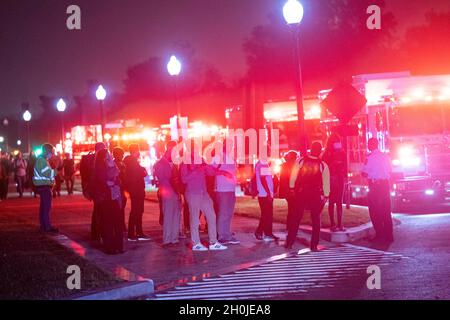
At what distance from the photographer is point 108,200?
12.0 m

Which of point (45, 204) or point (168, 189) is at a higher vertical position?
point (168, 189)

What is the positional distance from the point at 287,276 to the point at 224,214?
3620 millimetres

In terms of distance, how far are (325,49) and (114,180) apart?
1723 inches

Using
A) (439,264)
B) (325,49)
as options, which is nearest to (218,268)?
(439,264)

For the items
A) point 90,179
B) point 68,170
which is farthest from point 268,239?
point 68,170

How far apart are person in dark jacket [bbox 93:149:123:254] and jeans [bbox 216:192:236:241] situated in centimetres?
203

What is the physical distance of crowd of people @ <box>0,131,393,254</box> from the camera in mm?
11922

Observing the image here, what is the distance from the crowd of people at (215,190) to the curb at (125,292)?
3288mm

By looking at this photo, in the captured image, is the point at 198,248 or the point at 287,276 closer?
the point at 287,276

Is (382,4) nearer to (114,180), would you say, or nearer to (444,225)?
(444,225)

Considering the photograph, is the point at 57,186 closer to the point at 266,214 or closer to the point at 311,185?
the point at 266,214

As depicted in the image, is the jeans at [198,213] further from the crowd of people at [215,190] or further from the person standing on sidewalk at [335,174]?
the person standing on sidewalk at [335,174]

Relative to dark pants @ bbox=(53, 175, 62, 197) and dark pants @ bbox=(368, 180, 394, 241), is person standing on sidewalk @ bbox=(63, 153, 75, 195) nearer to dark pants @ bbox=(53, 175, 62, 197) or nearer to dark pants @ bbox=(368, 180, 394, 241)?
dark pants @ bbox=(53, 175, 62, 197)

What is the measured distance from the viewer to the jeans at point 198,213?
1229cm
